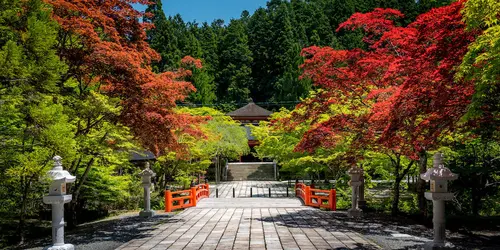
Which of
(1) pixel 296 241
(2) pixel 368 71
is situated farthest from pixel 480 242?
(2) pixel 368 71

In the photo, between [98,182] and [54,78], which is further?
[98,182]

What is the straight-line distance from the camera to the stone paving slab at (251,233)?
758 centimetres

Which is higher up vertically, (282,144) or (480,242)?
(282,144)

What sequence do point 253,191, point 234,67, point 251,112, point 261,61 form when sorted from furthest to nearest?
1. point 261,61
2. point 234,67
3. point 251,112
4. point 253,191

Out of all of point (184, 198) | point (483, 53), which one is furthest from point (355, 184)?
point (483, 53)

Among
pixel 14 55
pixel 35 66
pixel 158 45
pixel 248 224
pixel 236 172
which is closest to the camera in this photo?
pixel 14 55

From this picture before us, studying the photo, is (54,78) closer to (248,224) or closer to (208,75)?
(248,224)

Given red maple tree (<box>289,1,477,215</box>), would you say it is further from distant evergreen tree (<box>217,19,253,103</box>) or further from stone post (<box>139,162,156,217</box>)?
distant evergreen tree (<box>217,19,253,103</box>)

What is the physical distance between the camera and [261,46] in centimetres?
6162

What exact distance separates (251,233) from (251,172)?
26.3 m

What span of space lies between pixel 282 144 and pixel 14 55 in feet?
54.3

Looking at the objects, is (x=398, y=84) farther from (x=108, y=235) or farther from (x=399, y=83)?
(x=108, y=235)

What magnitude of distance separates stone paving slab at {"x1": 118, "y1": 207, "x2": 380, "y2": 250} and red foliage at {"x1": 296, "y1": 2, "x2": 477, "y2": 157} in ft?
7.22

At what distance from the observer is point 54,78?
7.10 m
